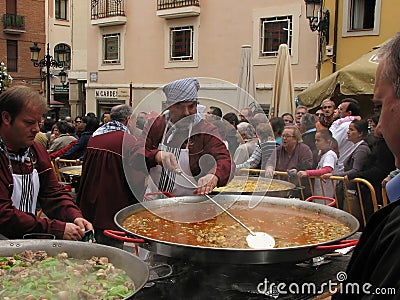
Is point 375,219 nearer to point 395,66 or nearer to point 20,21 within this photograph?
point 395,66

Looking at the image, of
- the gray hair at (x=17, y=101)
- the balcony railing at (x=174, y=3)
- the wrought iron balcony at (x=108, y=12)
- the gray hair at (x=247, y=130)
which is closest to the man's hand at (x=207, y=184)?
the gray hair at (x=247, y=130)

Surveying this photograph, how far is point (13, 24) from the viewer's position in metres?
24.1

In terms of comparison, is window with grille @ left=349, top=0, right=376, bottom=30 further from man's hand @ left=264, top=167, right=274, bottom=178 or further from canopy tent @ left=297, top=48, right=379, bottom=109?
man's hand @ left=264, top=167, right=274, bottom=178

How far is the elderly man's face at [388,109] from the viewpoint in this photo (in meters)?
1.11

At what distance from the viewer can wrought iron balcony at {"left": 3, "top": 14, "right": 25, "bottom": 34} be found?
23953 mm

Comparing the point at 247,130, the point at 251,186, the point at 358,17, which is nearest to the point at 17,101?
the point at 247,130

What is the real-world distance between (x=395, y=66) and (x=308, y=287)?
1.35 meters

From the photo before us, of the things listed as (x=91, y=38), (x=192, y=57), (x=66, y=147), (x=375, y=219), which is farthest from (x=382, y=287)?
(x=91, y=38)

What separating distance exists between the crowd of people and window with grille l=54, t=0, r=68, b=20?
24187 mm

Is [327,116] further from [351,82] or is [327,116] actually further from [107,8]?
[107,8]

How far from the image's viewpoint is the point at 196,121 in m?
2.81

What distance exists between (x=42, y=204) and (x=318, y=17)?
31.8ft

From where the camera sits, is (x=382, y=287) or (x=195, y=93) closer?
(x=382, y=287)

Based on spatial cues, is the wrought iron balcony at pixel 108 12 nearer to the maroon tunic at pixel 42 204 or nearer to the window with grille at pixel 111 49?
the window with grille at pixel 111 49
